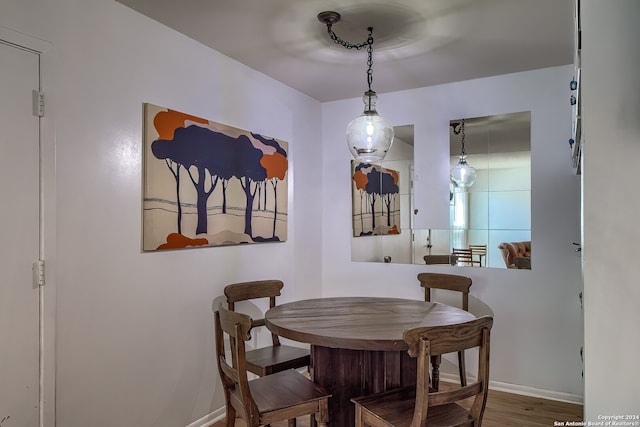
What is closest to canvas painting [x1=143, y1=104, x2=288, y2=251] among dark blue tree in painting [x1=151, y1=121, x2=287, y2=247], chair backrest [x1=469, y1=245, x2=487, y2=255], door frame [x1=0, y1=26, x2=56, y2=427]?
dark blue tree in painting [x1=151, y1=121, x2=287, y2=247]

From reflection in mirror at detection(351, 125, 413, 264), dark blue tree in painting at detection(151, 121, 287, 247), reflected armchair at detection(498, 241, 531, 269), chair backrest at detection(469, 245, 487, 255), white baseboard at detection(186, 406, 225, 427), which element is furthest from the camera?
reflection in mirror at detection(351, 125, 413, 264)

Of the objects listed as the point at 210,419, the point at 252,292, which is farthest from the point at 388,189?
the point at 210,419

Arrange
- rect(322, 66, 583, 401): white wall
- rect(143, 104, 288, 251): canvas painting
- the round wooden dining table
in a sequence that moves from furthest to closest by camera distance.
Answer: rect(322, 66, 583, 401): white wall
rect(143, 104, 288, 251): canvas painting
the round wooden dining table

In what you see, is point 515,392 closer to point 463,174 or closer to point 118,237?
point 463,174

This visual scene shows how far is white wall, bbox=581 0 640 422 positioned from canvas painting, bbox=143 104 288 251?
82.9 inches

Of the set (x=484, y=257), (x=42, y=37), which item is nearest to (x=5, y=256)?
(x=42, y=37)

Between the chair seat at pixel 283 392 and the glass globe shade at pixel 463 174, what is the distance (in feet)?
6.94

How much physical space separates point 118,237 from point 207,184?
2.28ft

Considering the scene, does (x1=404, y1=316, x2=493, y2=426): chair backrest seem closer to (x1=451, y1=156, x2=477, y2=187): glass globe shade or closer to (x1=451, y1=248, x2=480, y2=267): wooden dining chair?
(x1=451, y1=248, x2=480, y2=267): wooden dining chair

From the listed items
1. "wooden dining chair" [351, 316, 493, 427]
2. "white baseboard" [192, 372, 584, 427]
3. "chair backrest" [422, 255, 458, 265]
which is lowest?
"white baseboard" [192, 372, 584, 427]

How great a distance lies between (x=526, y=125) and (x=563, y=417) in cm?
212

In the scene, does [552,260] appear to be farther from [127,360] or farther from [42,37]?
[42,37]

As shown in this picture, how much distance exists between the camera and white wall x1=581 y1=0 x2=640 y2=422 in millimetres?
1084

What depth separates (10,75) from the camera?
1786mm
